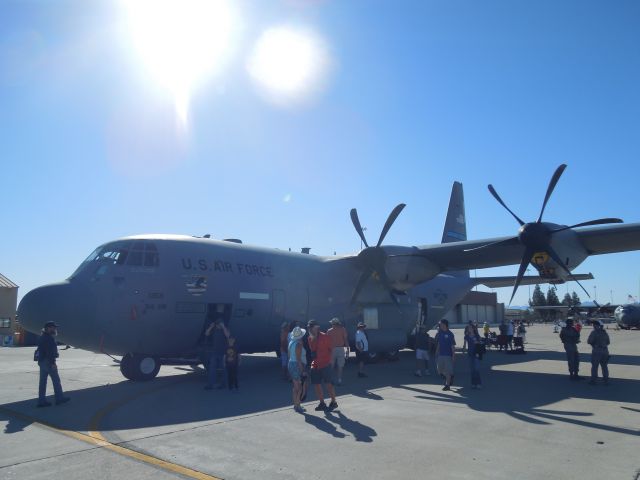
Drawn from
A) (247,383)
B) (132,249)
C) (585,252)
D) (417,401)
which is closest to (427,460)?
(417,401)

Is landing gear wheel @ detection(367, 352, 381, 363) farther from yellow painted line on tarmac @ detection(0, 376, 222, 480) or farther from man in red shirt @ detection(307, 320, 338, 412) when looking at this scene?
yellow painted line on tarmac @ detection(0, 376, 222, 480)

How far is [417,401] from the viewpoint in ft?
34.6

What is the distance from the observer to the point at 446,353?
12.4 m

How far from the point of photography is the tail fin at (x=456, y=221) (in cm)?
2628

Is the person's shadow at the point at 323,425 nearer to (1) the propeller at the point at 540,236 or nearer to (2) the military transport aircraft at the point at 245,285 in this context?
(2) the military transport aircraft at the point at 245,285

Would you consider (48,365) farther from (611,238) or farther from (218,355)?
(611,238)

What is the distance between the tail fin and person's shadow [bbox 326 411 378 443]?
17.9 meters

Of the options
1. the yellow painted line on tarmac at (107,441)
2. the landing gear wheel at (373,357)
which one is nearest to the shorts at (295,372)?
the yellow painted line on tarmac at (107,441)

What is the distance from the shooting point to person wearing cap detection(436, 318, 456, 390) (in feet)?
40.0

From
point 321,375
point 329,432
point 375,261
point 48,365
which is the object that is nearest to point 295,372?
point 321,375

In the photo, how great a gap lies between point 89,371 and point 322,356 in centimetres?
1030

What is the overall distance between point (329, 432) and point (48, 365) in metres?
6.31

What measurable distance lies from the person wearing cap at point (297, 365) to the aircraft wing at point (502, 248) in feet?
26.7

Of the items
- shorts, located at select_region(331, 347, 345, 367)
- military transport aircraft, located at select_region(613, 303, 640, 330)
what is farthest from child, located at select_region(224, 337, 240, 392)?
military transport aircraft, located at select_region(613, 303, 640, 330)
